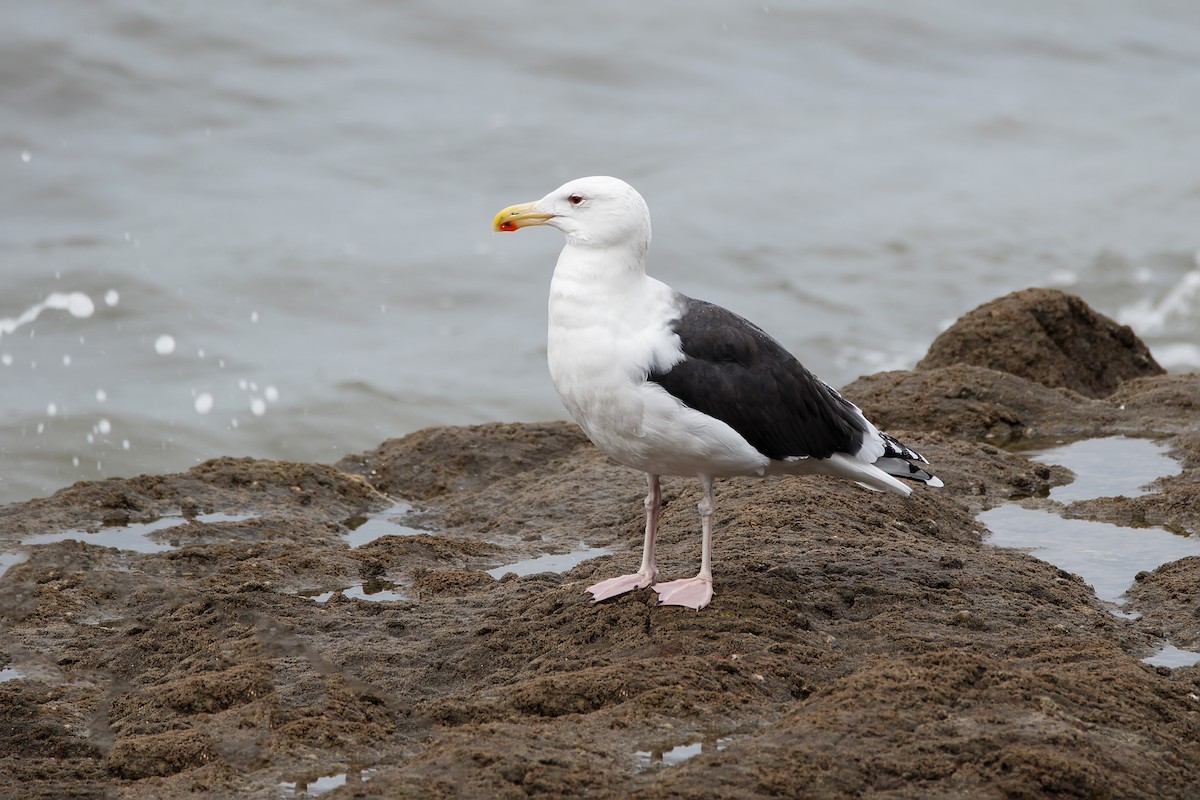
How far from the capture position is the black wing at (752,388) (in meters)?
5.55

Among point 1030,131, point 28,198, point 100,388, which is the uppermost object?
point 1030,131

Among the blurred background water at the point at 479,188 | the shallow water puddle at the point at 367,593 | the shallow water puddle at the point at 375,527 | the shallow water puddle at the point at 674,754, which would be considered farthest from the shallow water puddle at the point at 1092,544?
the blurred background water at the point at 479,188

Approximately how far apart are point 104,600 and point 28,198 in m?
12.2

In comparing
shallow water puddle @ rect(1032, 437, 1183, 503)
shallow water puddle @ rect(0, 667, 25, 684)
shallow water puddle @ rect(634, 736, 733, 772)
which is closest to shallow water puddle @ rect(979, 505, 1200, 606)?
shallow water puddle @ rect(1032, 437, 1183, 503)

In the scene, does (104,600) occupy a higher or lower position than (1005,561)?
lower

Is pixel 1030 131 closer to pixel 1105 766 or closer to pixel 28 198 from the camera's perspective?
pixel 28 198

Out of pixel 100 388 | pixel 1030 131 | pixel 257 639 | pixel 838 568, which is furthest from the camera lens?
pixel 1030 131

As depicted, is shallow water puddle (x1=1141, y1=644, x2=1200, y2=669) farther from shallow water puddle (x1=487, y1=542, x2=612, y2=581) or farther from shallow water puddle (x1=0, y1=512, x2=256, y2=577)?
shallow water puddle (x1=0, y1=512, x2=256, y2=577)

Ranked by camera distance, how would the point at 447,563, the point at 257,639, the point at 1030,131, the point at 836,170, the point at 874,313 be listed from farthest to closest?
the point at 1030,131 → the point at 836,170 → the point at 874,313 → the point at 447,563 → the point at 257,639

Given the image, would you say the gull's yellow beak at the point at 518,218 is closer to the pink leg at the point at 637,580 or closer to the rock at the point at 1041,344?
the pink leg at the point at 637,580

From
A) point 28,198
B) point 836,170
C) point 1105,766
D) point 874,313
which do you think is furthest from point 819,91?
point 1105,766

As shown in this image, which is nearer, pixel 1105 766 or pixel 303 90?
pixel 1105 766

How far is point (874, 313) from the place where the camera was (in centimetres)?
1647

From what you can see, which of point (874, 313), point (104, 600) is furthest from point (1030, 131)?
point (104, 600)
